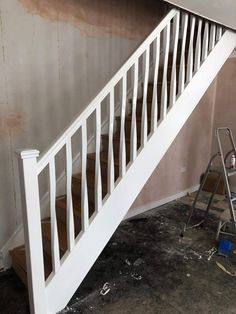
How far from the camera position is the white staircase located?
1.84 metres

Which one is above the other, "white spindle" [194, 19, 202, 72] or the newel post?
"white spindle" [194, 19, 202, 72]

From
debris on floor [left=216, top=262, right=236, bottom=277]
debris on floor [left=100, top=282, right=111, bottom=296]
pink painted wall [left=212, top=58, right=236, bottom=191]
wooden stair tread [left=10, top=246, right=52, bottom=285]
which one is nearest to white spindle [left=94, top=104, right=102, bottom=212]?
wooden stair tread [left=10, top=246, right=52, bottom=285]

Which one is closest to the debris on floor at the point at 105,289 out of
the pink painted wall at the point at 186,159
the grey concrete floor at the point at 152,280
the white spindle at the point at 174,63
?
the grey concrete floor at the point at 152,280

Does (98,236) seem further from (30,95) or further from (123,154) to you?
(30,95)

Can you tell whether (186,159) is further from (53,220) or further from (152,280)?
(53,220)

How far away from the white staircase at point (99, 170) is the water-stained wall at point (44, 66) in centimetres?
42

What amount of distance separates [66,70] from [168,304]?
2436 millimetres

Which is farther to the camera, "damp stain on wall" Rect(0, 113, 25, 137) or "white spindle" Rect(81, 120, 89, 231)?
"damp stain on wall" Rect(0, 113, 25, 137)

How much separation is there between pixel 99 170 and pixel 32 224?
65cm

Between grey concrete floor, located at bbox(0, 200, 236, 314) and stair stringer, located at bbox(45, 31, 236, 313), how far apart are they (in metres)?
0.26

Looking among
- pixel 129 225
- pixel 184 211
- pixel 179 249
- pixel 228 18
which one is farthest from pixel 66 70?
pixel 184 211

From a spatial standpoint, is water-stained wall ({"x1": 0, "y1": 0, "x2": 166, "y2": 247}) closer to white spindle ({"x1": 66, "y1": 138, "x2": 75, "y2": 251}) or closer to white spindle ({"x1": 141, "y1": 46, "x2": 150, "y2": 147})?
white spindle ({"x1": 141, "y1": 46, "x2": 150, "y2": 147})

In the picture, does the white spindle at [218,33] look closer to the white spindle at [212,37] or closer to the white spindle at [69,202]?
the white spindle at [212,37]

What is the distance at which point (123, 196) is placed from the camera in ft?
7.72
